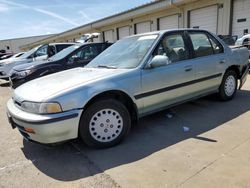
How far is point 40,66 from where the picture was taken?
682cm

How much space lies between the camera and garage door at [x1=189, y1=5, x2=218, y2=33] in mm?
12297

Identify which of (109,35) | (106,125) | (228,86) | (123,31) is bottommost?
(106,125)

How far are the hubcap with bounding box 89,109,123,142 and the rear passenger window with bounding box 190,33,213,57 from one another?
2.06 m

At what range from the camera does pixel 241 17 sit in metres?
11.1

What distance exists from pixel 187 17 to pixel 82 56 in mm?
8542

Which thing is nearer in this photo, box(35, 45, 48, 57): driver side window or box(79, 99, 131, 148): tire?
box(79, 99, 131, 148): tire

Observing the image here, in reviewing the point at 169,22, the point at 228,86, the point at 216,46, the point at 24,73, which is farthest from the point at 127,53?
the point at 169,22

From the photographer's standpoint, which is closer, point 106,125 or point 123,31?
point 106,125

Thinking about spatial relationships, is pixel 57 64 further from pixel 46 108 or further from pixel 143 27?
pixel 143 27

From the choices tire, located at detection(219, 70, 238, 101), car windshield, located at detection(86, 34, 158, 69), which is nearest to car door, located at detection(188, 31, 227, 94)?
tire, located at detection(219, 70, 238, 101)

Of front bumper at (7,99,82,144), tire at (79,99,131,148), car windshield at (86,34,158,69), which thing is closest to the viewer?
front bumper at (7,99,82,144)

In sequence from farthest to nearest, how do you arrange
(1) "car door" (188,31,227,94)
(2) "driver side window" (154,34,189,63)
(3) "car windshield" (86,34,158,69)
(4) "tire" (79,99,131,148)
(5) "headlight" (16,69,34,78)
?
(5) "headlight" (16,69,34,78)
(1) "car door" (188,31,227,94)
(2) "driver side window" (154,34,189,63)
(3) "car windshield" (86,34,158,69)
(4) "tire" (79,99,131,148)

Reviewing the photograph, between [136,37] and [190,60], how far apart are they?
3.48 ft

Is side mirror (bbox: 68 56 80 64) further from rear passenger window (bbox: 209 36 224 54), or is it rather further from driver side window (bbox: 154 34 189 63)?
rear passenger window (bbox: 209 36 224 54)
